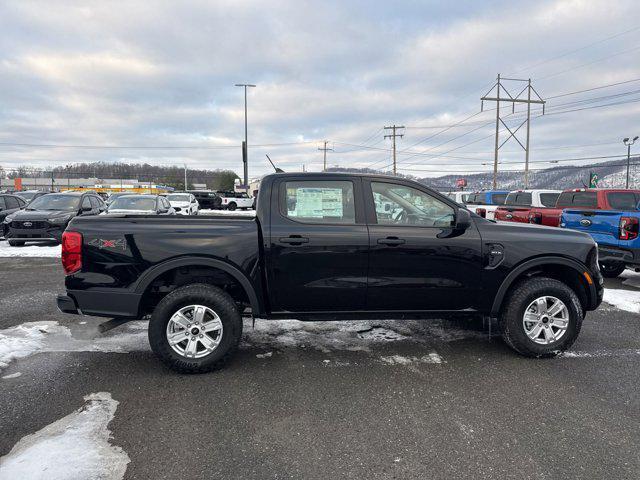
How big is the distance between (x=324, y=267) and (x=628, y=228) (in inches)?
232

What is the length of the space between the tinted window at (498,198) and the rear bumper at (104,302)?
51.6 feet

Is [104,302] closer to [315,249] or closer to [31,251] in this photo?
[315,249]

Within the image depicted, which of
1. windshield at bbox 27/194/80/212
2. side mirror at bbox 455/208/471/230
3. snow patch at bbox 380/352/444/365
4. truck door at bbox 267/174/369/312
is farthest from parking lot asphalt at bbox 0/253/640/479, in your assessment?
windshield at bbox 27/194/80/212

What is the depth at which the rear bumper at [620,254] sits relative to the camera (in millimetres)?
6684

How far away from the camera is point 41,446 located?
2592 mm

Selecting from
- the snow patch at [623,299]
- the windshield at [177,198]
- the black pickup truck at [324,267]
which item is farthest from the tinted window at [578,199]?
the windshield at [177,198]

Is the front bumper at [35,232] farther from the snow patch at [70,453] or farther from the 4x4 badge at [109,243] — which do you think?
the snow patch at [70,453]

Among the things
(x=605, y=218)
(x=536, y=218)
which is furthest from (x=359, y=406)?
(x=536, y=218)

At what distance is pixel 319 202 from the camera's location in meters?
3.98

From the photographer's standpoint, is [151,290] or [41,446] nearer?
[41,446]

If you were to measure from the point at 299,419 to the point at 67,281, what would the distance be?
2444mm

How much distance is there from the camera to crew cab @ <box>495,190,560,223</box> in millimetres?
11305

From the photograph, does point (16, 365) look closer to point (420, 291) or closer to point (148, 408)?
point (148, 408)

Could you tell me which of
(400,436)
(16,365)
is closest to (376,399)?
(400,436)
